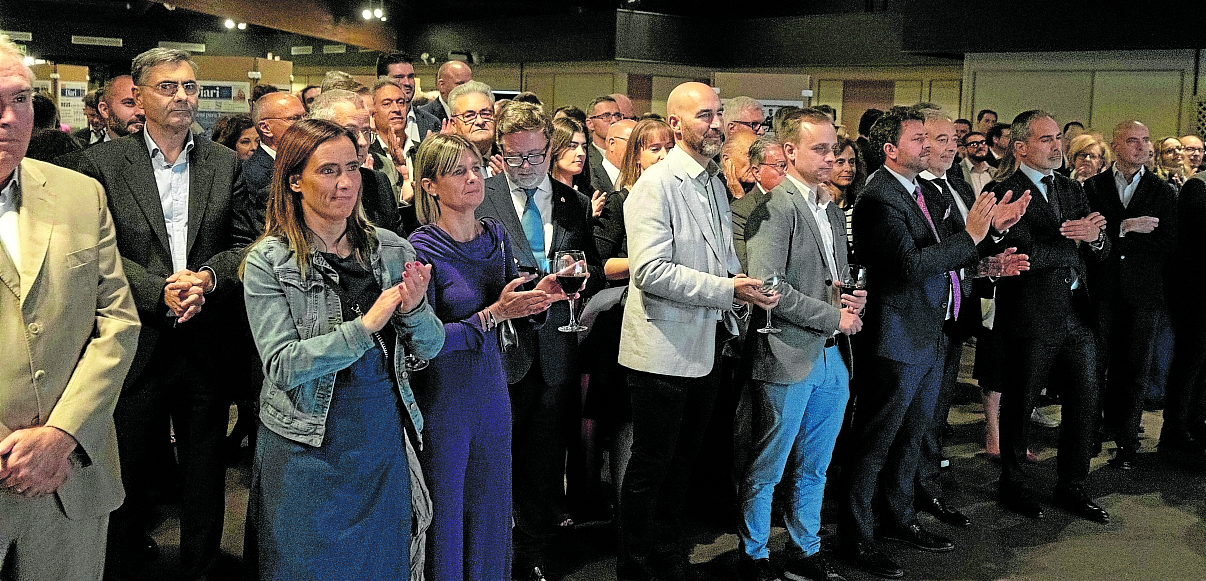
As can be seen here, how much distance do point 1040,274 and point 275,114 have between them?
3.41m

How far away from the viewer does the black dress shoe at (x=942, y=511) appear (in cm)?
464

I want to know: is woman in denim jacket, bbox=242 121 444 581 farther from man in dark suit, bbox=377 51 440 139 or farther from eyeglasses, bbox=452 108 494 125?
man in dark suit, bbox=377 51 440 139

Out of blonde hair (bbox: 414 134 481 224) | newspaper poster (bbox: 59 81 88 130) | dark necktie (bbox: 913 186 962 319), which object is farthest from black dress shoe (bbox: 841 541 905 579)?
newspaper poster (bbox: 59 81 88 130)

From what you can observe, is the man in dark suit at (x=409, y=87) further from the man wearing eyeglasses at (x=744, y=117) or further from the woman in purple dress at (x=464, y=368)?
the woman in purple dress at (x=464, y=368)

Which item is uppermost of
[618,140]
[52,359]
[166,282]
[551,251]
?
[618,140]

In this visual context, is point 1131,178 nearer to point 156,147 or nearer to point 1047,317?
point 1047,317

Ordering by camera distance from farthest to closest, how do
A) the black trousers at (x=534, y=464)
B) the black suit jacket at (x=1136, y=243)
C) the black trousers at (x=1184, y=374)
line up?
the black trousers at (x=1184, y=374), the black suit jacket at (x=1136, y=243), the black trousers at (x=534, y=464)

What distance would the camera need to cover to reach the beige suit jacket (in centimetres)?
223

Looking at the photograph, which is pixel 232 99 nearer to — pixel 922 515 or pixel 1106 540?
pixel 922 515

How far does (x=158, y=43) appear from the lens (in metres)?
14.0

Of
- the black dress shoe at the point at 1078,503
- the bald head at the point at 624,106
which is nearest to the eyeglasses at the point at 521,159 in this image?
the bald head at the point at 624,106

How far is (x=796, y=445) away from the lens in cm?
385

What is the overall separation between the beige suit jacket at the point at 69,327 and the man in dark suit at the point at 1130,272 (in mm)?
4852

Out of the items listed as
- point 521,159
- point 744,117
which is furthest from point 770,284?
point 744,117
